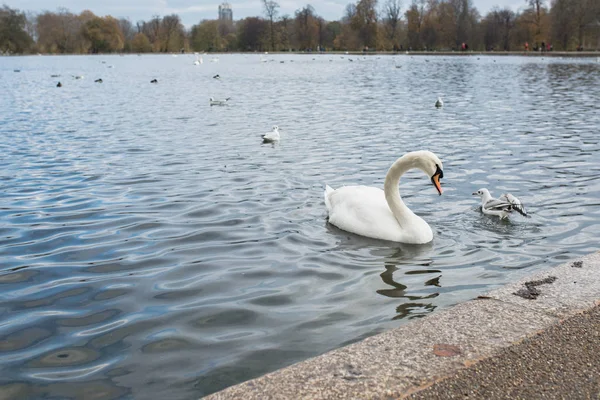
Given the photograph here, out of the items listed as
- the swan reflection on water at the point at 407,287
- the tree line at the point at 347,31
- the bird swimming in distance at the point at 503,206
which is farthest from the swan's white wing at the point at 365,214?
the tree line at the point at 347,31

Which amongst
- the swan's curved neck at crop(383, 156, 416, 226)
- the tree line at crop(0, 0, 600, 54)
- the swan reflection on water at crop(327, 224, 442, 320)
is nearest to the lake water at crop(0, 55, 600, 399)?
the swan reflection on water at crop(327, 224, 442, 320)

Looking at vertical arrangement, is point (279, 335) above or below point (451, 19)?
below

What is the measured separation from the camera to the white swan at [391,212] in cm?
634

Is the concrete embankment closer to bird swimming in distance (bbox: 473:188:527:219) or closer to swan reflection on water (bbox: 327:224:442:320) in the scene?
swan reflection on water (bbox: 327:224:442:320)

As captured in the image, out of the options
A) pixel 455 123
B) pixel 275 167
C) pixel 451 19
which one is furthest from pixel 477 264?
pixel 451 19

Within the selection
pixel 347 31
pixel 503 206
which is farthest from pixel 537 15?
pixel 503 206

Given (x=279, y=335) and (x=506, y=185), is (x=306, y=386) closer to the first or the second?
(x=279, y=335)

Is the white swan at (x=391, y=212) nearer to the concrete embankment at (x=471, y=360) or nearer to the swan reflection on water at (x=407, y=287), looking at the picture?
the swan reflection on water at (x=407, y=287)

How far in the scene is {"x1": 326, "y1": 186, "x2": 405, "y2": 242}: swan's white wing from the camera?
21.2 ft

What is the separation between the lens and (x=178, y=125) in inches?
648

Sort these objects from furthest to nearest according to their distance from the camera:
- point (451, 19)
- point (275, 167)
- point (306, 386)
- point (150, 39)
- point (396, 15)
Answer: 1. point (150, 39)
2. point (396, 15)
3. point (451, 19)
4. point (275, 167)
5. point (306, 386)

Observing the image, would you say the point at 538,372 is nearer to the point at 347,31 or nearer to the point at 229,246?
the point at 229,246

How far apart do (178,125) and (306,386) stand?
558 inches

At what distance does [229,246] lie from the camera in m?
6.42
